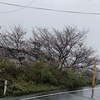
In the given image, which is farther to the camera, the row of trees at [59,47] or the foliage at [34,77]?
the row of trees at [59,47]

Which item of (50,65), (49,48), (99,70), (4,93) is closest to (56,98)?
(4,93)

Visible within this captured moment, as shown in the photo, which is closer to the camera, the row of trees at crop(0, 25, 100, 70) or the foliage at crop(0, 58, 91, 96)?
the foliage at crop(0, 58, 91, 96)

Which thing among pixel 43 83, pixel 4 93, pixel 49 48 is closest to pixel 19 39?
pixel 49 48

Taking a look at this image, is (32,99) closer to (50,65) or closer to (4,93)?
(4,93)

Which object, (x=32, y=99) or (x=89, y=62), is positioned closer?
(x=32, y=99)

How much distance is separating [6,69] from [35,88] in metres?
2.24

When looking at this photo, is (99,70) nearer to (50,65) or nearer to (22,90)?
(50,65)

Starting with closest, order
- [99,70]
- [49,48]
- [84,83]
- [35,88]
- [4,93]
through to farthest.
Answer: [4,93] < [35,88] < [84,83] < [49,48] < [99,70]

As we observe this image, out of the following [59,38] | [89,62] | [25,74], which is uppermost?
[59,38]

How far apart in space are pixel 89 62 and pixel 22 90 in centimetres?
1303

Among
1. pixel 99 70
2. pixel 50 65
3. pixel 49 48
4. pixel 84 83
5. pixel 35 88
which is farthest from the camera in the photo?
pixel 99 70

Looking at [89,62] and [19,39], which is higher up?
[19,39]

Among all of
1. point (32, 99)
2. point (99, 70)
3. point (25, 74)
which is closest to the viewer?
point (32, 99)

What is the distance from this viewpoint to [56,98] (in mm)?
12844
